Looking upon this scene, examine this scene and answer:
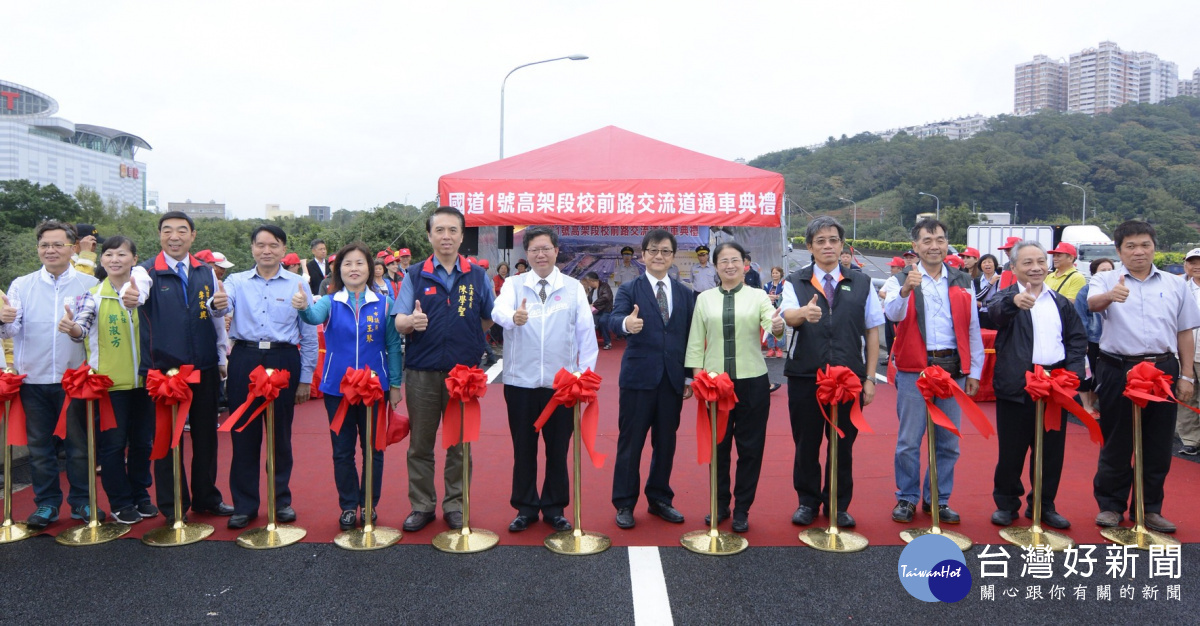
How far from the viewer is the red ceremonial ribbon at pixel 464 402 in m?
3.70

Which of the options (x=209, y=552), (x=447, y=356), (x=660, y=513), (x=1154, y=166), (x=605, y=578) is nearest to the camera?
(x=605, y=578)

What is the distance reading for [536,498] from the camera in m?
4.05

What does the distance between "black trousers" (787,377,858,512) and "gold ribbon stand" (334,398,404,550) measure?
2171 millimetres

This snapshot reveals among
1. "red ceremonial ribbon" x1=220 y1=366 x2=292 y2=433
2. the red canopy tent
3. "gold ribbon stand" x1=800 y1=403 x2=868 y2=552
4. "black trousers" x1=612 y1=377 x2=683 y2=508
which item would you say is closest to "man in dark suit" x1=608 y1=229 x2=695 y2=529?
"black trousers" x1=612 y1=377 x2=683 y2=508

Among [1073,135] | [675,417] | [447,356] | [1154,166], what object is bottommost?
[675,417]

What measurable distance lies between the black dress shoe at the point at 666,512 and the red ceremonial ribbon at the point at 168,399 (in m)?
2.52

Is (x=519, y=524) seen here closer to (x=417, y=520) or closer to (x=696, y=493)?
(x=417, y=520)

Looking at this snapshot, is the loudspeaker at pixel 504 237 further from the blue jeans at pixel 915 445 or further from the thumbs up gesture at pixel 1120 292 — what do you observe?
the thumbs up gesture at pixel 1120 292

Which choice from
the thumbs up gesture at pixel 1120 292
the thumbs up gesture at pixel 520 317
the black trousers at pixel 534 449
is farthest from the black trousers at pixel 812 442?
the thumbs up gesture at pixel 1120 292

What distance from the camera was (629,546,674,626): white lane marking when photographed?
9.86 ft

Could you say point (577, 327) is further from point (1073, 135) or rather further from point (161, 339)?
point (1073, 135)

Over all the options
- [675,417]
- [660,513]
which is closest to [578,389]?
[675,417]

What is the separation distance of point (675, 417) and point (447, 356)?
1278mm

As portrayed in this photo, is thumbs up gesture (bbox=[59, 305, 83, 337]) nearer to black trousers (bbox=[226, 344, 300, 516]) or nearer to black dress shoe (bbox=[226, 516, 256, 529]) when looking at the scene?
black trousers (bbox=[226, 344, 300, 516])
